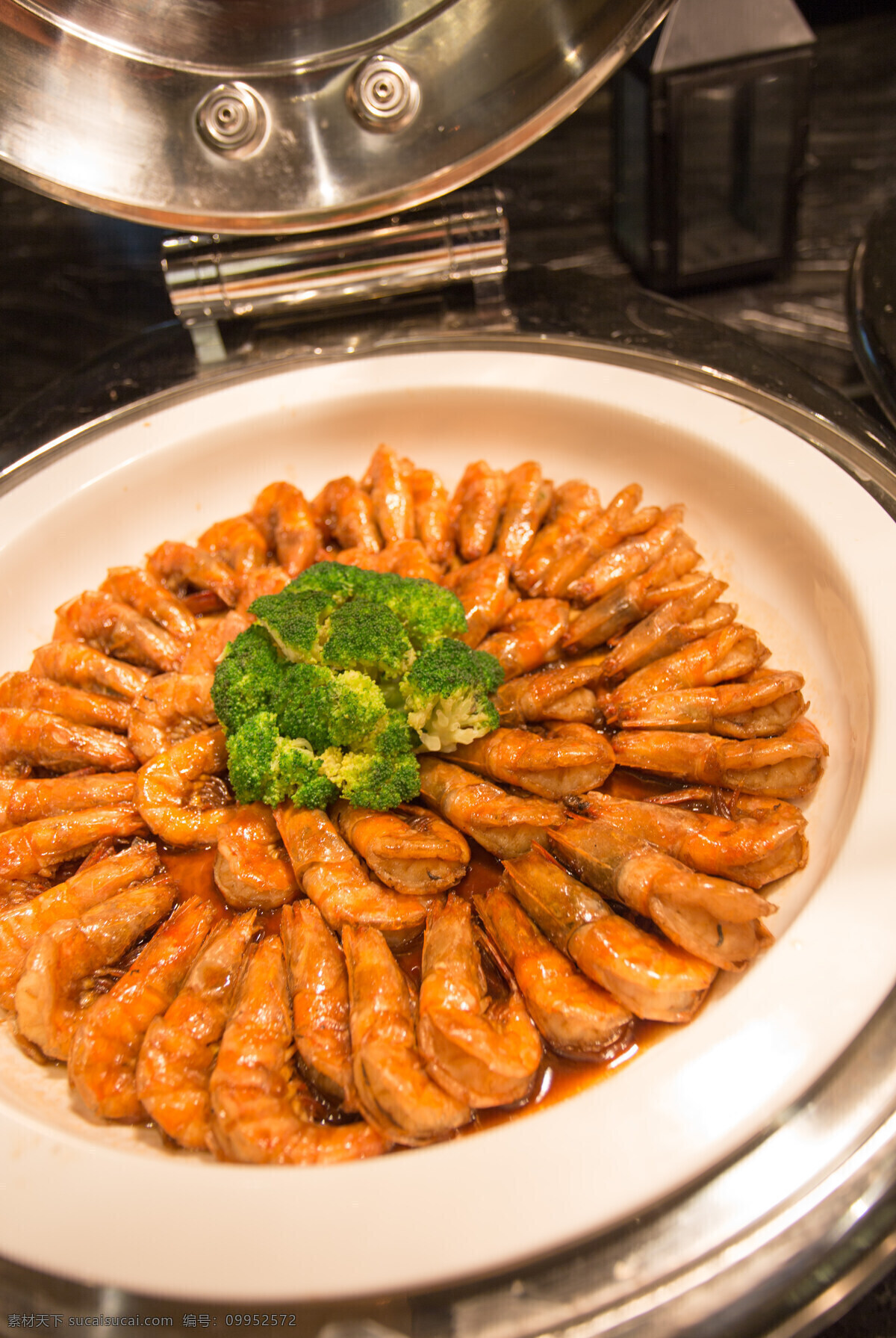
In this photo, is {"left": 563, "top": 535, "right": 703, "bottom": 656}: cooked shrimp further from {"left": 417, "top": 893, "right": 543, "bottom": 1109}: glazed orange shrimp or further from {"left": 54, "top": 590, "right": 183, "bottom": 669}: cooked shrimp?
{"left": 54, "top": 590, "right": 183, "bottom": 669}: cooked shrimp

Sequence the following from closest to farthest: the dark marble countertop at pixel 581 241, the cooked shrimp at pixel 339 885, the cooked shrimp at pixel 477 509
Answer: the cooked shrimp at pixel 339 885
the cooked shrimp at pixel 477 509
the dark marble countertop at pixel 581 241

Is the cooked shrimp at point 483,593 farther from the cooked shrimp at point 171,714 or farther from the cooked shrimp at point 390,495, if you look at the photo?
the cooked shrimp at point 171,714

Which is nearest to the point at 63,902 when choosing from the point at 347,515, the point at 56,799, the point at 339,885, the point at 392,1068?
the point at 56,799

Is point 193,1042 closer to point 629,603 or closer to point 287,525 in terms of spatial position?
point 629,603

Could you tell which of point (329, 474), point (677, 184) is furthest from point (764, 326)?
point (329, 474)

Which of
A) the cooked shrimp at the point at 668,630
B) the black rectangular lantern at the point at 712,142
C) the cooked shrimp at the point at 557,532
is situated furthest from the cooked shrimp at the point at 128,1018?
the black rectangular lantern at the point at 712,142

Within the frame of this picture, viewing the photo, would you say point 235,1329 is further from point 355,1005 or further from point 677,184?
point 677,184

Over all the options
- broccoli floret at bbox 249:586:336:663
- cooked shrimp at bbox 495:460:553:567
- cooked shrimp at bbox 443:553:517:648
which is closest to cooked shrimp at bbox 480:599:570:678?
cooked shrimp at bbox 443:553:517:648
